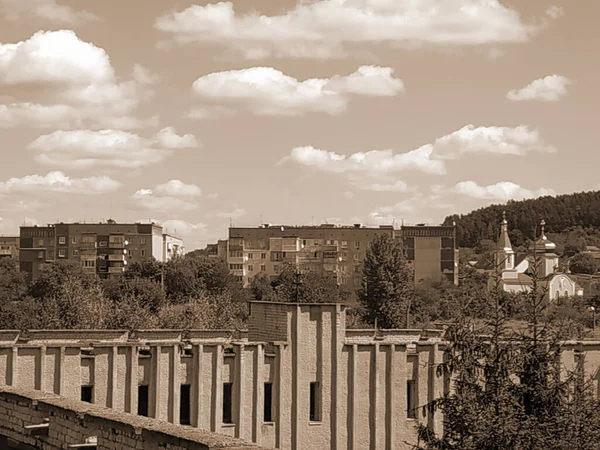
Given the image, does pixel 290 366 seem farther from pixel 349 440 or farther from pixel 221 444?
pixel 221 444

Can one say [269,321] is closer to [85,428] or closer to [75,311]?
[85,428]

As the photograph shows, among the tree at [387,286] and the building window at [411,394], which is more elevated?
the tree at [387,286]

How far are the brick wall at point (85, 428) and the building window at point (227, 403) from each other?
45.4ft

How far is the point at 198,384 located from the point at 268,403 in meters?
2.67

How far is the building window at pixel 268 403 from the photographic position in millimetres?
31688

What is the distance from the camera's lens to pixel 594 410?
2264 cm

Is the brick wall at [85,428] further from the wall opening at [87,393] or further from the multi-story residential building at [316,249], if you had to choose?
the multi-story residential building at [316,249]

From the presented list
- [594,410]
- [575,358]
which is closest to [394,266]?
[575,358]

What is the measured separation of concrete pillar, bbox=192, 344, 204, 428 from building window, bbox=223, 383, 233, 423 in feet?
3.26

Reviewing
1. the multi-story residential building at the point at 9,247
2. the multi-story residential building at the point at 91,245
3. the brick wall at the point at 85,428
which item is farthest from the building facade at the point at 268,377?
the multi-story residential building at the point at 9,247

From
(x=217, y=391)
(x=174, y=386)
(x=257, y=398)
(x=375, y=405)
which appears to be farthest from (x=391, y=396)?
(x=174, y=386)

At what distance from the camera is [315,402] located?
32.6 m

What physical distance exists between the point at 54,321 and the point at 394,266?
3432 cm

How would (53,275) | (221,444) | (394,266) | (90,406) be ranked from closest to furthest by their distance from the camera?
(221,444), (90,406), (394,266), (53,275)
